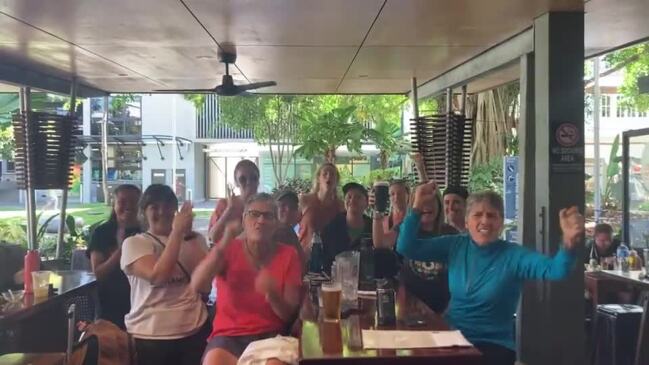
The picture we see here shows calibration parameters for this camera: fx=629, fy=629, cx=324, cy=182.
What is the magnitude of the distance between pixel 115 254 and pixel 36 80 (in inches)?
146

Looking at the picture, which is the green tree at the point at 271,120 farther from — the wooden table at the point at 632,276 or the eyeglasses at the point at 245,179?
the eyeglasses at the point at 245,179

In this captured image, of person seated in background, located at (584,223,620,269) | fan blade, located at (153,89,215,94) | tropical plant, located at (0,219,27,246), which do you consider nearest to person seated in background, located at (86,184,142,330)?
tropical plant, located at (0,219,27,246)

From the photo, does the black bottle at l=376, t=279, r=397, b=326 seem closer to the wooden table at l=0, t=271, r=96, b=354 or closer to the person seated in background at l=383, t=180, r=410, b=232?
the person seated in background at l=383, t=180, r=410, b=232

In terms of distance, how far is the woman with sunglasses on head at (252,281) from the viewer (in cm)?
305

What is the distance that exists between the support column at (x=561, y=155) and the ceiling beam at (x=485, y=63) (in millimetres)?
365

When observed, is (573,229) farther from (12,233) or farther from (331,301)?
(12,233)

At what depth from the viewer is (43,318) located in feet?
15.5

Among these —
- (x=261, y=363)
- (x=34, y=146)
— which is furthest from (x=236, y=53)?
(x=261, y=363)

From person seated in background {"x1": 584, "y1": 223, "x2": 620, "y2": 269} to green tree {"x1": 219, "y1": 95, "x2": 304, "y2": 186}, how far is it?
675cm

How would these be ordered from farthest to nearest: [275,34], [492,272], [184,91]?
[184,91], [275,34], [492,272]

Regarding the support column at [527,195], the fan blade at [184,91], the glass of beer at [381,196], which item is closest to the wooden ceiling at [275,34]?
the support column at [527,195]

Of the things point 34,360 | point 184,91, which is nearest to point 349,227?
point 34,360

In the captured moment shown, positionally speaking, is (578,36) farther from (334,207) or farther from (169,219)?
(169,219)

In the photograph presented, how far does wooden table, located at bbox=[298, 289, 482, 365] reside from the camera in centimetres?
232
